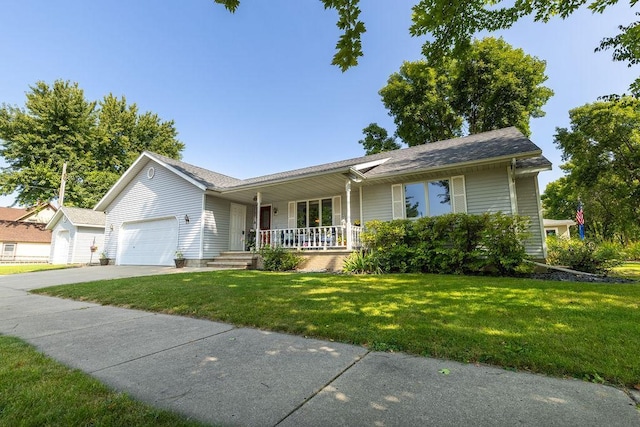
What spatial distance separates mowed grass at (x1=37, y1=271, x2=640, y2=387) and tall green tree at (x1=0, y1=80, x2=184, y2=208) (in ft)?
97.7

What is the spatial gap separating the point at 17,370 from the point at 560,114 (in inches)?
944

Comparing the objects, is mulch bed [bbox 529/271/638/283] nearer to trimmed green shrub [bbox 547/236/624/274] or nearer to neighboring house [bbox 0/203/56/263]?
trimmed green shrub [bbox 547/236/624/274]

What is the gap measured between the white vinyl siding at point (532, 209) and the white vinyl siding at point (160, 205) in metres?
12.8

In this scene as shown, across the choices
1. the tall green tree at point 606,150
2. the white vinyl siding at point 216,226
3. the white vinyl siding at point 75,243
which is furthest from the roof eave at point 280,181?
the tall green tree at point 606,150

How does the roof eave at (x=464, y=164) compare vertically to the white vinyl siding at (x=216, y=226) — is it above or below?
above

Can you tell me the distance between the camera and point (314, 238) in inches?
448

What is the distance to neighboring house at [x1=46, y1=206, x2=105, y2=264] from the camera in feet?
65.1

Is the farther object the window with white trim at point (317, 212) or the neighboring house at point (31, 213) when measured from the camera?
the neighboring house at point (31, 213)

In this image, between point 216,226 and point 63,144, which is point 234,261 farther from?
point 63,144

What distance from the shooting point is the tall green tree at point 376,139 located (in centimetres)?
2627

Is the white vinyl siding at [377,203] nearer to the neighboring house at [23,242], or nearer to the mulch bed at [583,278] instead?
the mulch bed at [583,278]

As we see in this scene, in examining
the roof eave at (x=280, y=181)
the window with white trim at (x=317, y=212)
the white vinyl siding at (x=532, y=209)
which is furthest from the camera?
the window with white trim at (x=317, y=212)

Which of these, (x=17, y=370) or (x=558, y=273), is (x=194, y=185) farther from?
(x=558, y=273)

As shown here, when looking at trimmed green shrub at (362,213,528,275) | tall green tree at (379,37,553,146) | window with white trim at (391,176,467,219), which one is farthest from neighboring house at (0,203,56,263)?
tall green tree at (379,37,553,146)
